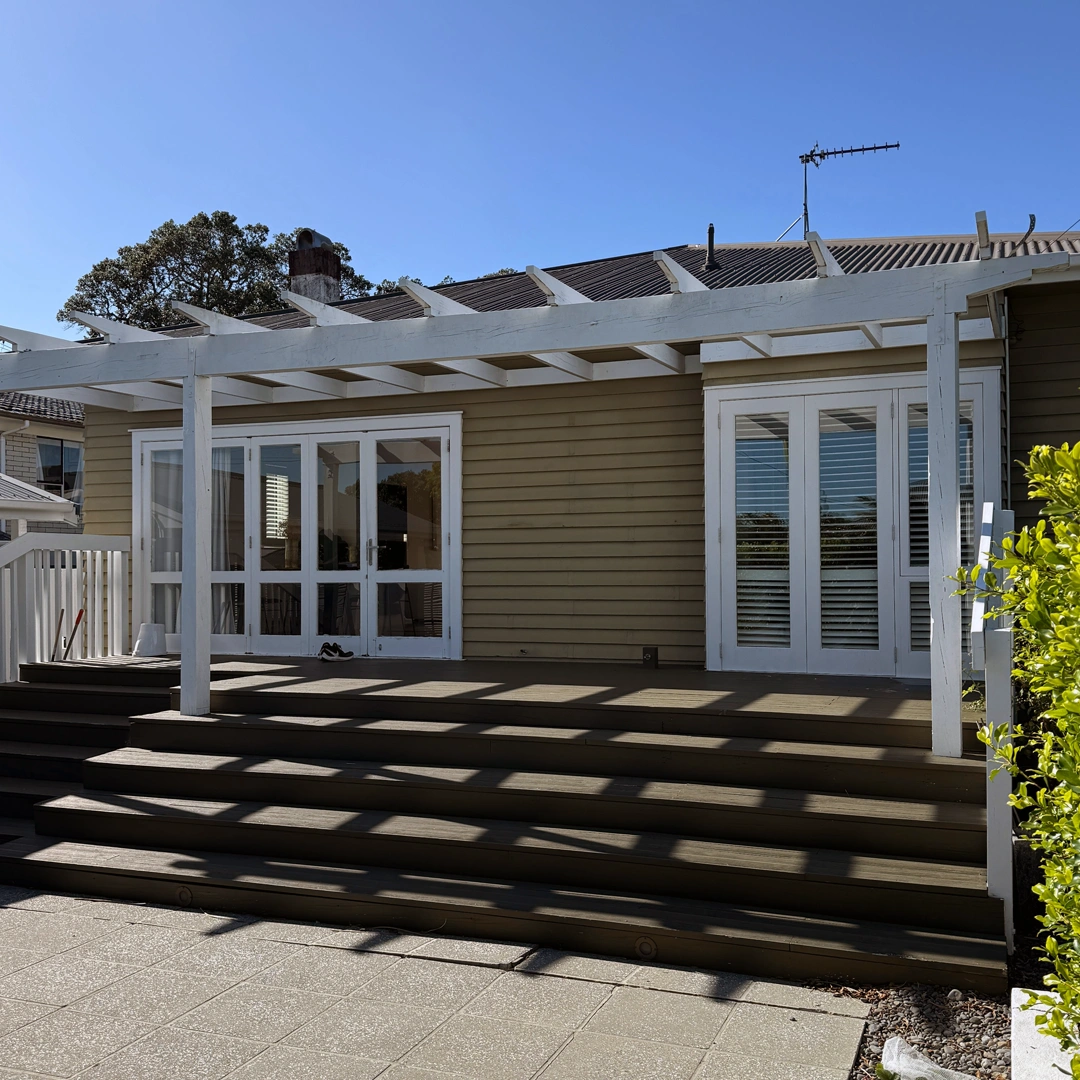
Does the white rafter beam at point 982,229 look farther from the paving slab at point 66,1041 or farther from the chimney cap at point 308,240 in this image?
the chimney cap at point 308,240

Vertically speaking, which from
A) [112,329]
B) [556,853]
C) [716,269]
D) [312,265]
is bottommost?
[556,853]

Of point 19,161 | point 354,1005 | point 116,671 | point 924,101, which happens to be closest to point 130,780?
point 116,671

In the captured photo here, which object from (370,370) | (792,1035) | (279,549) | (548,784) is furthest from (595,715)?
(279,549)

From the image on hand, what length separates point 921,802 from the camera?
440cm

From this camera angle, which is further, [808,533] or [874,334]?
[808,533]

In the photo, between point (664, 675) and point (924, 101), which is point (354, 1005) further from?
point (924, 101)

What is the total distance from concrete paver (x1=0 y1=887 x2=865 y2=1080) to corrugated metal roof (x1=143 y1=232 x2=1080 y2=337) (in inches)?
181

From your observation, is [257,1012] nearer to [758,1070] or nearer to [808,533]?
[758,1070]

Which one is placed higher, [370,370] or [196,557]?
[370,370]

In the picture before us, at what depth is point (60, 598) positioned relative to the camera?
7855mm

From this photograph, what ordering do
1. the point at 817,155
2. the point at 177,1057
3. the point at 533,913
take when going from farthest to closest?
the point at 817,155 < the point at 533,913 < the point at 177,1057

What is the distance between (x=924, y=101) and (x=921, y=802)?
13124mm

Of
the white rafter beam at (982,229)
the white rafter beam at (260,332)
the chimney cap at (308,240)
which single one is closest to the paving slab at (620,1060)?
the white rafter beam at (982,229)

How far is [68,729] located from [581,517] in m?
3.82
